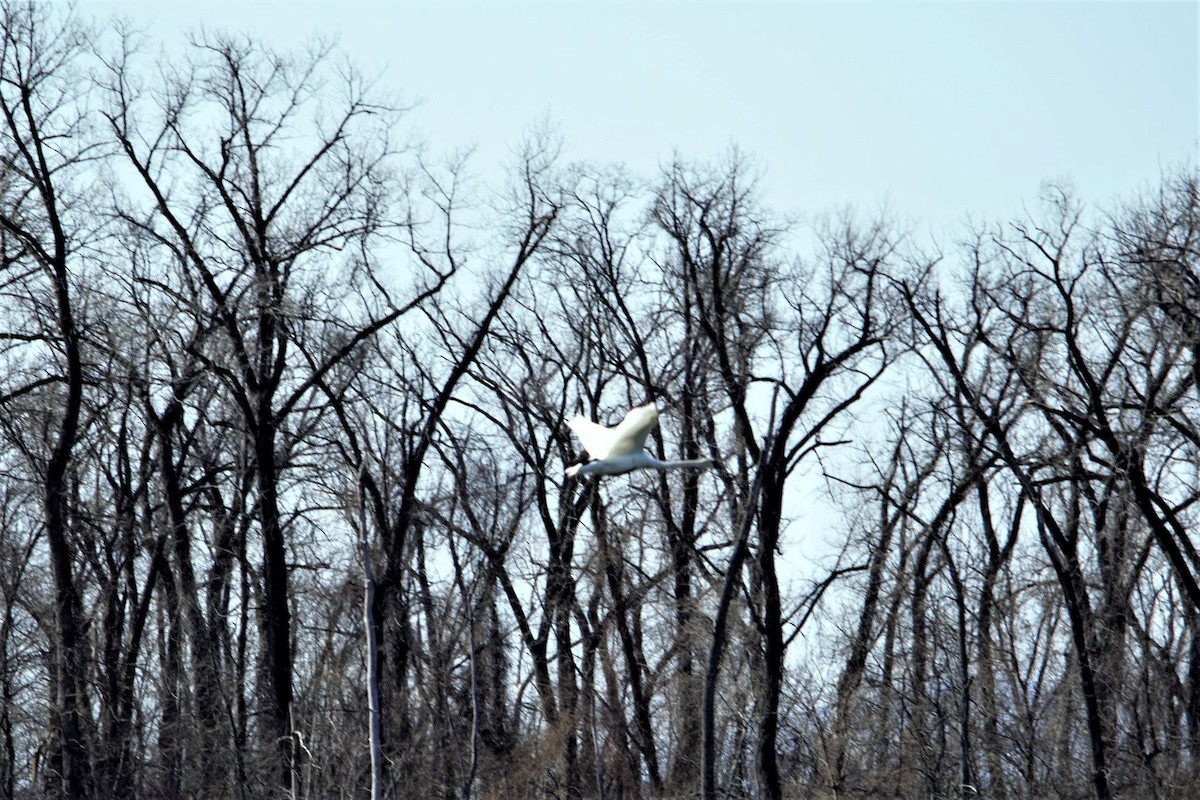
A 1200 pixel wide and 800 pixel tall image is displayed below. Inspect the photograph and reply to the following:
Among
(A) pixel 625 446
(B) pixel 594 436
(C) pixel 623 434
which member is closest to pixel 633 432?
(C) pixel 623 434

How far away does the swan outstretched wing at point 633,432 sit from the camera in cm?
1508

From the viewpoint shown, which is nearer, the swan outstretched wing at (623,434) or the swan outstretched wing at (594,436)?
the swan outstretched wing at (623,434)

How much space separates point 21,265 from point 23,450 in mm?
3359

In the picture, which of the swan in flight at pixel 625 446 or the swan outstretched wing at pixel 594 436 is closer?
the swan in flight at pixel 625 446

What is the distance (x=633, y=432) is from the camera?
49.7 feet

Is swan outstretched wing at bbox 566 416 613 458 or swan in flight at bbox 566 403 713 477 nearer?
swan in flight at bbox 566 403 713 477

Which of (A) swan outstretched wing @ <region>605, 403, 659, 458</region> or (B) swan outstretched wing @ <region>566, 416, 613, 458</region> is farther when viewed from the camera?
(B) swan outstretched wing @ <region>566, 416, 613, 458</region>

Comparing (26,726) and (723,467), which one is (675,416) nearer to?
(723,467)

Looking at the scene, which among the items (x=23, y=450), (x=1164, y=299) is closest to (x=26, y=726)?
(x=23, y=450)

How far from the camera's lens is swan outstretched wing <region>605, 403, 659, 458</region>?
15078 millimetres

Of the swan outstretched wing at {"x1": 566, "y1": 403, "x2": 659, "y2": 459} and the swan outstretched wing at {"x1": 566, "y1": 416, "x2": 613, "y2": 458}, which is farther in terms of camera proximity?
the swan outstretched wing at {"x1": 566, "y1": 416, "x2": 613, "y2": 458}

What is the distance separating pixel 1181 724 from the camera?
32875mm

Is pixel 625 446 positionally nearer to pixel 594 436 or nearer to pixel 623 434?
pixel 623 434

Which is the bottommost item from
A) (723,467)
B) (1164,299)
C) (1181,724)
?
(1181,724)
